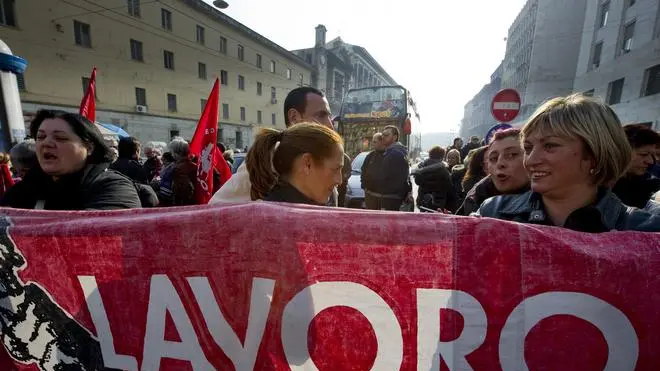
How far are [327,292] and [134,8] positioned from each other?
90.0 feet

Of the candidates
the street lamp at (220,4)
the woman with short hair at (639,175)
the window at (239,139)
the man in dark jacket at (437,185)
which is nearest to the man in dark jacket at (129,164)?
the man in dark jacket at (437,185)

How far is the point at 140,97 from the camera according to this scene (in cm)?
2189

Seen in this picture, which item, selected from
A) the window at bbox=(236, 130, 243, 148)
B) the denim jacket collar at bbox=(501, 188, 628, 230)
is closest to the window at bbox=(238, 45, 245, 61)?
the window at bbox=(236, 130, 243, 148)

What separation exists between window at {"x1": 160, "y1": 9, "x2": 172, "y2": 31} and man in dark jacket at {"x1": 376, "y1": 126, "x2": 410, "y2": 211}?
25.6 metres

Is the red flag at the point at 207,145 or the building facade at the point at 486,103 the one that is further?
the building facade at the point at 486,103

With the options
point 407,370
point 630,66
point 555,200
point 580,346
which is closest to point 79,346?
point 407,370

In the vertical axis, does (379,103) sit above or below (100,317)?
above

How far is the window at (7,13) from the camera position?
1547 centimetres

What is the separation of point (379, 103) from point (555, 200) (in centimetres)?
1249

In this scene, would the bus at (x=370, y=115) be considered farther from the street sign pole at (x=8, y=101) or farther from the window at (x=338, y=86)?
the window at (x=338, y=86)

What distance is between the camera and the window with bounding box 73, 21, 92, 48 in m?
18.5

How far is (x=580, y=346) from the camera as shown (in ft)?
3.21

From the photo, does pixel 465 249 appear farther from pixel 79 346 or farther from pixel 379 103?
pixel 379 103

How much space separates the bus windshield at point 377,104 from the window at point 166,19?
60.2 feet
